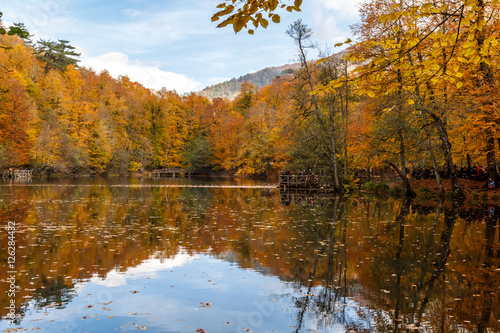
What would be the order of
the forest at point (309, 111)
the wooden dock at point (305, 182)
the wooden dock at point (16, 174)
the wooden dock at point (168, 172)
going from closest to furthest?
1. the forest at point (309, 111)
2. the wooden dock at point (305, 182)
3. the wooden dock at point (16, 174)
4. the wooden dock at point (168, 172)

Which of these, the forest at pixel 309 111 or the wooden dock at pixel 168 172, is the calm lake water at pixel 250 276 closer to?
the forest at pixel 309 111

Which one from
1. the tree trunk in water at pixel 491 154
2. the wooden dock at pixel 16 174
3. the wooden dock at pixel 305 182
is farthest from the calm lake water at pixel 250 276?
the wooden dock at pixel 16 174

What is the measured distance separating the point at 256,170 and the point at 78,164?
28213 mm

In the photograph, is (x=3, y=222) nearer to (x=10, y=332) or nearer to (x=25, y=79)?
(x=10, y=332)

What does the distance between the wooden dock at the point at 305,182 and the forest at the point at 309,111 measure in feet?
3.29

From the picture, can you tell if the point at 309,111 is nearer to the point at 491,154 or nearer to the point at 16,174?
the point at 491,154

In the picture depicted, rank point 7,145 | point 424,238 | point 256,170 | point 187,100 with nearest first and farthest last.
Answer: point 424,238, point 7,145, point 256,170, point 187,100

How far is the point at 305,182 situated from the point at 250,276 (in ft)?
87.1

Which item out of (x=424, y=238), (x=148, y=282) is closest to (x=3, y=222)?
(x=148, y=282)

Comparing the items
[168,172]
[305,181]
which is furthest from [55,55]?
[305,181]

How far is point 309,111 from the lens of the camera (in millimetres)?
30062

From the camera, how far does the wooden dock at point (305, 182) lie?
32.8 m

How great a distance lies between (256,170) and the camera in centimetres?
6406

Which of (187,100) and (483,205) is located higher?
(187,100)
